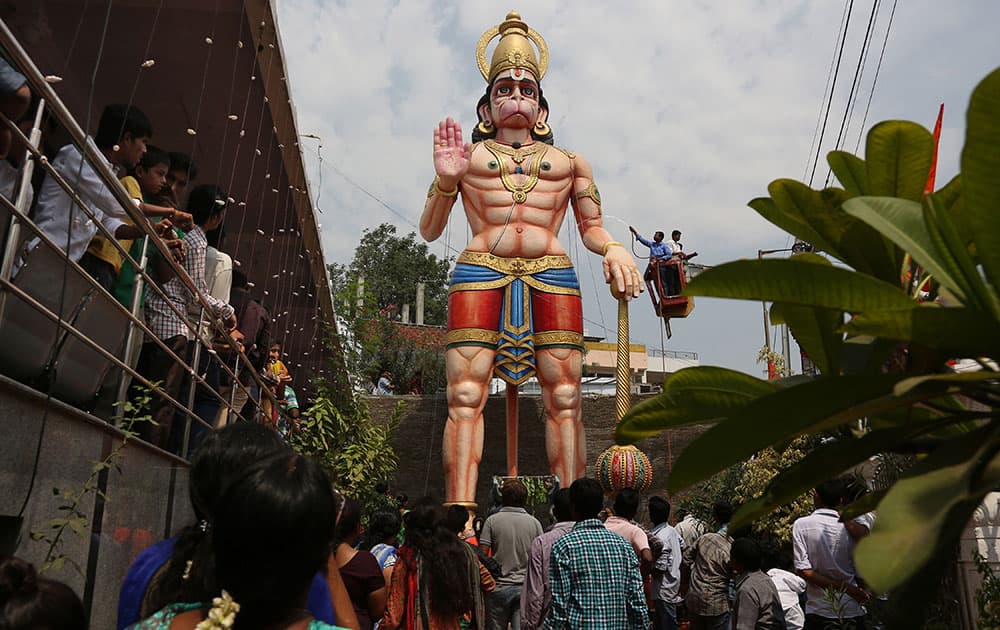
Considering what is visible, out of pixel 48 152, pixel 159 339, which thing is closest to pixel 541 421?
pixel 159 339

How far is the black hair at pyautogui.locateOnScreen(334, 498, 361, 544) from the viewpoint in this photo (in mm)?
3592

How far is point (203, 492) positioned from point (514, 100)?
8.54 metres

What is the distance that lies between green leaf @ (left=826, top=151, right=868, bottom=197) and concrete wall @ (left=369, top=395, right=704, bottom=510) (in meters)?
10.0

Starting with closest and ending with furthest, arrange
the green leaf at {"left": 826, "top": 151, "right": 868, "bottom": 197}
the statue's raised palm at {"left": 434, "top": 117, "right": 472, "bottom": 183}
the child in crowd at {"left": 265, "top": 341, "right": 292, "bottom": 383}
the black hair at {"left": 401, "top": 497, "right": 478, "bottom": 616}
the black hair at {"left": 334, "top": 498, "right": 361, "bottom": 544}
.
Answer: the green leaf at {"left": 826, "top": 151, "right": 868, "bottom": 197}
the black hair at {"left": 334, "top": 498, "right": 361, "bottom": 544}
the black hair at {"left": 401, "top": 497, "right": 478, "bottom": 616}
the child in crowd at {"left": 265, "top": 341, "right": 292, "bottom": 383}
the statue's raised palm at {"left": 434, "top": 117, "right": 472, "bottom": 183}

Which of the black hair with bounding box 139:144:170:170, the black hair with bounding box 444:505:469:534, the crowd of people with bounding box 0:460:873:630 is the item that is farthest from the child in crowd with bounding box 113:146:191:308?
the black hair with bounding box 444:505:469:534

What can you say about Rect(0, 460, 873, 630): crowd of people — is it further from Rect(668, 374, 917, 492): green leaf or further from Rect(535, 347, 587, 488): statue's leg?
Rect(535, 347, 587, 488): statue's leg

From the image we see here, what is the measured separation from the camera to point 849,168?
156 cm

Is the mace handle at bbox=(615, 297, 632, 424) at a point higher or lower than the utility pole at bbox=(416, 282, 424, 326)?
lower

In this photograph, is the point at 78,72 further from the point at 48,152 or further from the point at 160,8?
the point at 48,152

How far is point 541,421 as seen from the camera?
11.8 meters

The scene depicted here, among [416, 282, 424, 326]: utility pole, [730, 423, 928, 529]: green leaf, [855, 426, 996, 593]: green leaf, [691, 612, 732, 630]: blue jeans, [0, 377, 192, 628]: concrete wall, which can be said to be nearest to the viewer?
[855, 426, 996, 593]: green leaf

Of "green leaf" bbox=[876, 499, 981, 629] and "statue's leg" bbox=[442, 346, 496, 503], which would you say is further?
"statue's leg" bbox=[442, 346, 496, 503]

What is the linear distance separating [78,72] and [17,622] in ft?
18.5

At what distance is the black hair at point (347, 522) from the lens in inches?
141
